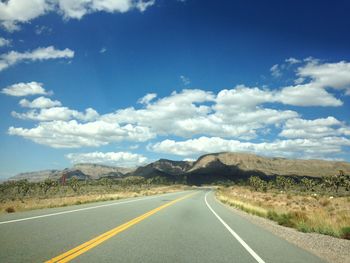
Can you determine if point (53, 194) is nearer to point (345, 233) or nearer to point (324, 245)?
point (345, 233)

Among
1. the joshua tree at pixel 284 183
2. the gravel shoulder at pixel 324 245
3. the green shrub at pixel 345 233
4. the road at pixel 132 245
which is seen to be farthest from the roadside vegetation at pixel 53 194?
the joshua tree at pixel 284 183

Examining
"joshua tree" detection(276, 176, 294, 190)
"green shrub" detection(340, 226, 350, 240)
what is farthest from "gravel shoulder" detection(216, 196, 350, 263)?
"joshua tree" detection(276, 176, 294, 190)

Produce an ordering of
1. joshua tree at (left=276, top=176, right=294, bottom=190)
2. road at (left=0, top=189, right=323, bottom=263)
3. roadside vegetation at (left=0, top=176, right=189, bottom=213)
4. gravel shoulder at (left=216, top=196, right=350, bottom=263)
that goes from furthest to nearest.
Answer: joshua tree at (left=276, top=176, right=294, bottom=190)
roadside vegetation at (left=0, top=176, right=189, bottom=213)
gravel shoulder at (left=216, top=196, right=350, bottom=263)
road at (left=0, top=189, right=323, bottom=263)

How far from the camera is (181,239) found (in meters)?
11.5

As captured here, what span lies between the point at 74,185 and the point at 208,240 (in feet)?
413

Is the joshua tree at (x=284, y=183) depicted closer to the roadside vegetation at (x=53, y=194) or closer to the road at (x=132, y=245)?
the roadside vegetation at (x=53, y=194)

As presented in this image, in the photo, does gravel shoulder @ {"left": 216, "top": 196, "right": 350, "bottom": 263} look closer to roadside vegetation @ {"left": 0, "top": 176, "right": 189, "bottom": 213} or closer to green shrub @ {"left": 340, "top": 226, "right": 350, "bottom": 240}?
green shrub @ {"left": 340, "top": 226, "right": 350, "bottom": 240}

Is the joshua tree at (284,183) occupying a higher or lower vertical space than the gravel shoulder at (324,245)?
higher

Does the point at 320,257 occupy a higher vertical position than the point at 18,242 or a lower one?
lower

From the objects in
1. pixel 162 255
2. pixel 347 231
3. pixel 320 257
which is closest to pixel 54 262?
pixel 162 255

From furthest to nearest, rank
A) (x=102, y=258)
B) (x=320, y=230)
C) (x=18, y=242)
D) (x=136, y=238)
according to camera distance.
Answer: (x=320, y=230) < (x=136, y=238) < (x=18, y=242) < (x=102, y=258)

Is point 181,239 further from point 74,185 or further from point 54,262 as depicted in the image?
point 74,185

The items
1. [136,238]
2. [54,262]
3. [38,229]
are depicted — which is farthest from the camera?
[38,229]

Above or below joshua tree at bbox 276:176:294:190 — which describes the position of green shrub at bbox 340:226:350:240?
below
